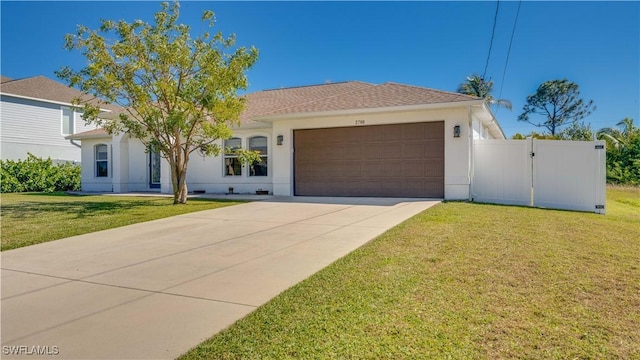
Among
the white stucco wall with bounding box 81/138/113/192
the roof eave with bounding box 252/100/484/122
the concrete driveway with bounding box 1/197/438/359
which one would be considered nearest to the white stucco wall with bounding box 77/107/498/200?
the white stucco wall with bounding box 81/138/113/192

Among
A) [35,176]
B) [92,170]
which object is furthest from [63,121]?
[92,170]

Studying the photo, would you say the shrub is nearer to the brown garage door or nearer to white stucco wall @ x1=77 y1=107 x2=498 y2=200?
white stucco wall @ x1=77 y1=107 x2=498 y2=200

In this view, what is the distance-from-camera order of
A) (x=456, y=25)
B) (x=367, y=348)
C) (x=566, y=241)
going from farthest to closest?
(x=456, y=25) < (x=566, y=241) < (x=367, y=348)

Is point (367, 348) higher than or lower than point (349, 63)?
lower

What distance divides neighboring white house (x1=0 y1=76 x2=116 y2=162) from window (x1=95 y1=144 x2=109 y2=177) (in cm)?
288

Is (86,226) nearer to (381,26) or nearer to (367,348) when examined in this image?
(367,348)

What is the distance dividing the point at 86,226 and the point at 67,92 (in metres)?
23.6

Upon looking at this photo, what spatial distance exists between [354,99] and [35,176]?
59.2ft

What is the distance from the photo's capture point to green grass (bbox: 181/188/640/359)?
2744mm

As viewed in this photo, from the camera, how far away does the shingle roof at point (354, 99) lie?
12523 millimetres

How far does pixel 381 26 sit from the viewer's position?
681 inches

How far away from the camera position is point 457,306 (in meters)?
3.46

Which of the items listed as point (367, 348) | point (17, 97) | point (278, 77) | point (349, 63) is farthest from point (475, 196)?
point (17, 97)

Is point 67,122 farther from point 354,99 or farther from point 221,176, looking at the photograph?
point 354,99
